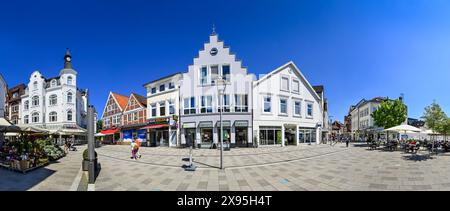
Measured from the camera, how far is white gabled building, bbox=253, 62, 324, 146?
83.4 feet

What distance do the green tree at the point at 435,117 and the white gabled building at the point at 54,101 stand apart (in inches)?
1921

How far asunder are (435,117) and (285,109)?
1373 centimetres

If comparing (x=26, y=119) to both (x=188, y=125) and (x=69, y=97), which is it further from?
(x=188, y=125)

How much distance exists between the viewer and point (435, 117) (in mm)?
19734

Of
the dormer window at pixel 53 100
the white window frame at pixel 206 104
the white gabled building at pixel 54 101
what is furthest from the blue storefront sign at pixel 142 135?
the dormer window at pixel 53 100

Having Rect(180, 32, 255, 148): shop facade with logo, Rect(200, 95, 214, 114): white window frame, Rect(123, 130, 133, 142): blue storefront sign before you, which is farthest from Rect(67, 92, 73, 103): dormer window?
Rect(200, 95, 214, 114): white window frame

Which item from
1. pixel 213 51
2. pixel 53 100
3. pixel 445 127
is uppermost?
pixel 213 51

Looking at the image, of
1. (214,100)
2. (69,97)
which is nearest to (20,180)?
(214,100)

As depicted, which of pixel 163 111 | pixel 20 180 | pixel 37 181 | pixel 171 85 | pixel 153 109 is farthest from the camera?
pixel 153 109

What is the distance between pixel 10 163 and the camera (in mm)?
10359
